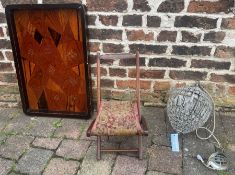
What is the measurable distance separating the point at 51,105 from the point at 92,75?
57cm

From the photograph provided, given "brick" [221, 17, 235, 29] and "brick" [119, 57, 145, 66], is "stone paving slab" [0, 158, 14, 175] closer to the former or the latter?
"brick" [119, 57, 145, 66]

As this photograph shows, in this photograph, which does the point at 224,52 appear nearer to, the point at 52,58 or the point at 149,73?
the point at 149,73

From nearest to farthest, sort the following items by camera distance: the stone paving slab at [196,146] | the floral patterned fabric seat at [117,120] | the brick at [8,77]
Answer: the floral patterned fabric seat at [117,120] < the stone paving slab at [196,146] < the brick at [8,77]

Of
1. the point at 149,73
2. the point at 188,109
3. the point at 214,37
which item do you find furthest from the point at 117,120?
the point at 214,37

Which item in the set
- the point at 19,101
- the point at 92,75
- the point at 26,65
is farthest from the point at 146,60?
the point at 19,101

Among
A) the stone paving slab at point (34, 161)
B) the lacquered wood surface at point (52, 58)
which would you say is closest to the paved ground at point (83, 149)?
the stone paving slab at point (34, 161)

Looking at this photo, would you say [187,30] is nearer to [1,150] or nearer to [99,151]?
[99,151]

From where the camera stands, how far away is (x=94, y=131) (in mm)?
2699

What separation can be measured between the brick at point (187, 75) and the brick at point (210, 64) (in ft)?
0.27

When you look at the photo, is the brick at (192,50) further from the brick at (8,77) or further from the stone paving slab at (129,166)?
the brick at (8,77)

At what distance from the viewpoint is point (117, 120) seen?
2.83 meters

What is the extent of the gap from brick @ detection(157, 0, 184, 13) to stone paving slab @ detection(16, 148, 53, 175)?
1.70 metres

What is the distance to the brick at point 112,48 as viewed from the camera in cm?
320

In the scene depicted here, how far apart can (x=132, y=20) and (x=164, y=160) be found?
1339 mm
